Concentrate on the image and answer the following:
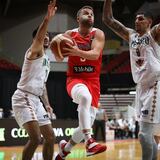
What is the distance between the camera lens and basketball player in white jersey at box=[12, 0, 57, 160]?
18.8 ft

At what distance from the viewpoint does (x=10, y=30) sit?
2638cm

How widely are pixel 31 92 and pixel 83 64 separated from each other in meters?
0.91

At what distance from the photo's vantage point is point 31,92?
596 cm

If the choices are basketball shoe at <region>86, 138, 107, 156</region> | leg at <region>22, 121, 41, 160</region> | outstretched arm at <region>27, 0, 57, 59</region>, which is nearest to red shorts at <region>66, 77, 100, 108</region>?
outstretched arm at <region>27, 0, 57, 59</region>

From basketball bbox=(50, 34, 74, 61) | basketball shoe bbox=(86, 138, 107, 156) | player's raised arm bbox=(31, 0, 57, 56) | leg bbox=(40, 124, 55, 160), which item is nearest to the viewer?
basketball shoe bbox=(86, 138, 107, 156)

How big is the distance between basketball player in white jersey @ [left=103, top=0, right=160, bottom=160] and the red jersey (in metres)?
0.59

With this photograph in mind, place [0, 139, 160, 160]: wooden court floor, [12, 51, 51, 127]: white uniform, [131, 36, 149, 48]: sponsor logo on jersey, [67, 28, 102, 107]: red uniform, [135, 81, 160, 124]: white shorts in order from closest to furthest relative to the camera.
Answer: [135, 81, 160, 124]: white shorts
[131, 36, 149, 48]: sponsor logo on jersey
[67, 28, 102, 107]: red uniform
[12, 51, 51, 127]: white uniform
[0, 139, 160, 160]: wooden court floor

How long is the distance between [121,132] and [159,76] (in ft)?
61.9

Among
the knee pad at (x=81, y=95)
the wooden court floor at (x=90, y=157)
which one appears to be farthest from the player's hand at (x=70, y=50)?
the wooden court floor at (x=90, y=157)

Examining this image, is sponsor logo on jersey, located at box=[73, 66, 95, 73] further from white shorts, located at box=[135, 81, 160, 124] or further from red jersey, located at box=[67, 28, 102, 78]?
white shorts, located at box=[135, 81, 160, 124]

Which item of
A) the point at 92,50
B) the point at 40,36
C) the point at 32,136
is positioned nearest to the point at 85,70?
the point at 92,50

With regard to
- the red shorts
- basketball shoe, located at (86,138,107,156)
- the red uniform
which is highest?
the red uniform

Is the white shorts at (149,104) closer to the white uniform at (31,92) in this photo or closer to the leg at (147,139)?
the leg at (147,139)

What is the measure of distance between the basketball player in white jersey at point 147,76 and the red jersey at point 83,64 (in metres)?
0.59
